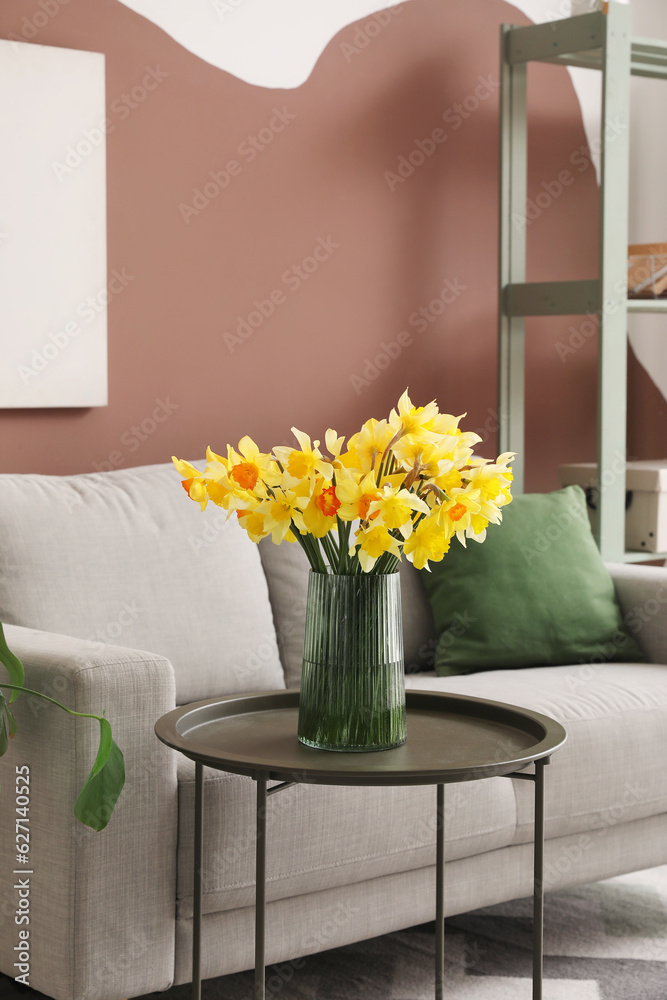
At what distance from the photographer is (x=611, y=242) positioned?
3.12m

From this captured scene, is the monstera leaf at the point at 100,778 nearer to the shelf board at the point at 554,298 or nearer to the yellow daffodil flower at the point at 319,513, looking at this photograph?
the yellow daffodil flower at the point at 319,513

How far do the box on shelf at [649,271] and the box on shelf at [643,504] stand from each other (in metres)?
0.47

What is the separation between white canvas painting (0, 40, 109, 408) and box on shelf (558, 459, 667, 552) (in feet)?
4.63

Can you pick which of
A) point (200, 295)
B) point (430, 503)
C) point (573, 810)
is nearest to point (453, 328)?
point (200, 295)

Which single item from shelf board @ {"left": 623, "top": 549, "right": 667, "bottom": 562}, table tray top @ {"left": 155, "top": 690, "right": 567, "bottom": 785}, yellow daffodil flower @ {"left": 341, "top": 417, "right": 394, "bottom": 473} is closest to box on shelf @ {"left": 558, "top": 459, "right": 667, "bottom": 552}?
shelf board @ {"left": 623, "top": 549, "right": 667, "bottom": 562}

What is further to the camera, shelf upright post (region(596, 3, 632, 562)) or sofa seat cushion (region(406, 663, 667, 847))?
shelf upright post (region(596, 3, 632, 562))

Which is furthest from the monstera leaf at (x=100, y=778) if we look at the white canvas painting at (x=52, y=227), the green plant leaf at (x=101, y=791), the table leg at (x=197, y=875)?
the white canvas painting at (x=52, y=227)

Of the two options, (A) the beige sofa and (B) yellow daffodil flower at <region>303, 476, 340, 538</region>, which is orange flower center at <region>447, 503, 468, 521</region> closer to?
(B) yellow daffodil flower at <region>303, 476, 340, 538</region>

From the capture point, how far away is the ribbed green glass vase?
161cm

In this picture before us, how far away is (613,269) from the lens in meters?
3.12

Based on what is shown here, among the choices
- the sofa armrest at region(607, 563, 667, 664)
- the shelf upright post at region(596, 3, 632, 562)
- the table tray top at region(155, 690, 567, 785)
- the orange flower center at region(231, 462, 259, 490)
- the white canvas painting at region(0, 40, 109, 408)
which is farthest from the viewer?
the shelf upright post at region(596, 3, 632, 562)

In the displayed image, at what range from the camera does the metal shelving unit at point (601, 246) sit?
312cm

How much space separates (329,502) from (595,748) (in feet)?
3.25

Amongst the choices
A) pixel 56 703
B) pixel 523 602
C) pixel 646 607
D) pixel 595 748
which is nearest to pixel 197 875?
pixel 56 703
